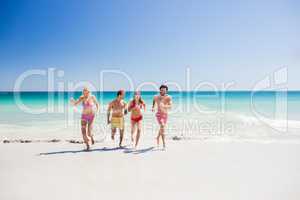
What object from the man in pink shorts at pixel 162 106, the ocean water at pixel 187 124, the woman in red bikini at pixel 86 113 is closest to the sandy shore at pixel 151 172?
the woman in red bikini at pixel 86 113

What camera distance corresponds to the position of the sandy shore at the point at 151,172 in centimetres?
390

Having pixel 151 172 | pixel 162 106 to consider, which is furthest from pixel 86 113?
pixel 151 172

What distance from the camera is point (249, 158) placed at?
5.89 m

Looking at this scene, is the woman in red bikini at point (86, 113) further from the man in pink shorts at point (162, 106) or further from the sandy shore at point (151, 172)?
the man in pink shorts at point (162, 106)

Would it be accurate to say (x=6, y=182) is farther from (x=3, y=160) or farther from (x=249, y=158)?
(x=249, y=158)

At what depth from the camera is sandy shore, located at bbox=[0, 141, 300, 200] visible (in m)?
3.90

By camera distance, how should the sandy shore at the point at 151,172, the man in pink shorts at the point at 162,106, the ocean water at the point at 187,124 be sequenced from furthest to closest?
the ocean water at the point at 187,124 → the man in pink shorts at the point at 162,106 → the sandy shore at the point at 151,172

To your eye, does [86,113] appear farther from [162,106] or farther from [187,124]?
[187,124]

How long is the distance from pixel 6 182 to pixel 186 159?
3.67 metres

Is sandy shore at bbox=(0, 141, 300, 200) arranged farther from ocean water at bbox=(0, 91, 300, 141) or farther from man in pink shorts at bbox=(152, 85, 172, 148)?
ocean water at bbox=(0, 91, 300, 141)

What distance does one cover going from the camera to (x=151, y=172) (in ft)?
16.0

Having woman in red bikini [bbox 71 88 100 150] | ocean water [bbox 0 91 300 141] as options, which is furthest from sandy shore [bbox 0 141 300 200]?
ocean water [bbox 0 91 300 141]

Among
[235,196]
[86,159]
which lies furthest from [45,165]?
[235,196]

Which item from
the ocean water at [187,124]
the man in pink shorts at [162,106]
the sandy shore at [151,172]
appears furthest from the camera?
the ocean water at [187,124]
